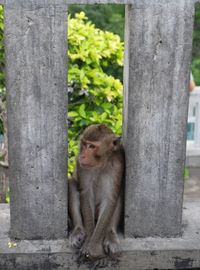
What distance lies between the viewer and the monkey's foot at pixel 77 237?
3580mm

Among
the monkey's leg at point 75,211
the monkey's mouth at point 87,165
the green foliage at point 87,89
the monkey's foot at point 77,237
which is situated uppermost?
the green foliage at point 87,89

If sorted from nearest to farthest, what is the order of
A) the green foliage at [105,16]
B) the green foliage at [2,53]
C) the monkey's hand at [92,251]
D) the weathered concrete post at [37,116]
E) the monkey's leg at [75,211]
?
the weathered concrete post at [37,116], the monkey's hand at [92,251], the monkey's leg at [75,211], the green foliage at [2,53], the green foliage at [105,16]

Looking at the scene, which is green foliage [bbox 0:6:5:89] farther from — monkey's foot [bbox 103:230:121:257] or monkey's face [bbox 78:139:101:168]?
monkey's foot [bbox 103:230:121:257]

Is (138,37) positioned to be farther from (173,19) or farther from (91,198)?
(91,198)

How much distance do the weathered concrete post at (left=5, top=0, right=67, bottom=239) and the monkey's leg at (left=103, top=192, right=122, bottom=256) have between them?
303 millimetres

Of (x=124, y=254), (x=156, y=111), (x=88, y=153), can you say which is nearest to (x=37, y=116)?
(x=88, y=153)

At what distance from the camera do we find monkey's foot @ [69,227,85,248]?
3.58m

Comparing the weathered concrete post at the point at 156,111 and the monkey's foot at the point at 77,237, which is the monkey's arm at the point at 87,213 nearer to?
the monkey's foot at the point at 77,237

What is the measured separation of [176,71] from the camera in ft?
10.8

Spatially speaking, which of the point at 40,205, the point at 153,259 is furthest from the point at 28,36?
the point at 153,259

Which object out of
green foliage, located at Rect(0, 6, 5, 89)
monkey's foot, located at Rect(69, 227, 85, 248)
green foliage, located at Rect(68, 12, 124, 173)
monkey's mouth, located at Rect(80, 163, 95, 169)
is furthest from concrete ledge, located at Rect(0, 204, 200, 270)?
green foliage, located at Rect(0, 6, 5, 89)

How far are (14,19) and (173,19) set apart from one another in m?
0.95

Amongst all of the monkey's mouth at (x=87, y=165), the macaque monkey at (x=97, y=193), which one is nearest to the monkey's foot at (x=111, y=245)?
the macaque monkey at (x=97, y=193)

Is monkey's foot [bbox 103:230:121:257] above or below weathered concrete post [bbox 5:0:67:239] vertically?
below
